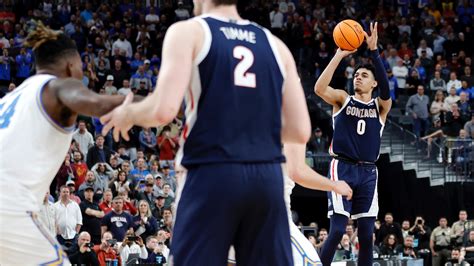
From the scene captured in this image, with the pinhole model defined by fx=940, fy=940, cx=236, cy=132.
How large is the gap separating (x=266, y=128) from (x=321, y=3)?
29066 millimetres

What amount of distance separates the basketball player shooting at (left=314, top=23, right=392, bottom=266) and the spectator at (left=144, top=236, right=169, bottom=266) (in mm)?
5833

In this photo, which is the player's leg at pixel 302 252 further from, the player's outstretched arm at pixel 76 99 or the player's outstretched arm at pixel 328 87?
the player's outstretched arm at pixel 328 87

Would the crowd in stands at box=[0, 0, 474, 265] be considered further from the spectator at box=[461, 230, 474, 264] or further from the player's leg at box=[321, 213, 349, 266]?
the player's leg at box=[321, 213, 349, 266]

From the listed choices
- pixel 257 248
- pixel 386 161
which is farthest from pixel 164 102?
pixel 386 161

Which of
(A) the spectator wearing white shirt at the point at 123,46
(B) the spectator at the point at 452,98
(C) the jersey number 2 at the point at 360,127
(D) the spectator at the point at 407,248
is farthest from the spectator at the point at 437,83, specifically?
(C) the jersey number 2 at the point at 360,127

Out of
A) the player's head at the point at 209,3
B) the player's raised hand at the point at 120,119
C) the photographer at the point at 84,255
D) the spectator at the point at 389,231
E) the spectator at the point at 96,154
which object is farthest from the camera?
the spectator at the point at 389,231

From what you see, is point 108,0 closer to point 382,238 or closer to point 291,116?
point 382,238

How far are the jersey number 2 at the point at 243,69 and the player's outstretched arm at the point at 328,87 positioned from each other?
236 inches

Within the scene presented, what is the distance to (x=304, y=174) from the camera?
6871 millimetres

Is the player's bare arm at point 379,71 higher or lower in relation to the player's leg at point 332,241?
higher

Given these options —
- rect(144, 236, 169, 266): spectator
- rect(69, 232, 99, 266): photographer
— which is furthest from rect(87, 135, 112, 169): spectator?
rect(69, 232, 99, 266): photographer

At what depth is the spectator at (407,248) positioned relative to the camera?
21.0 metres

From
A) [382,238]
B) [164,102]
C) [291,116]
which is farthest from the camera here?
[382,238]

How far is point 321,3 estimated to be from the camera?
111ft
